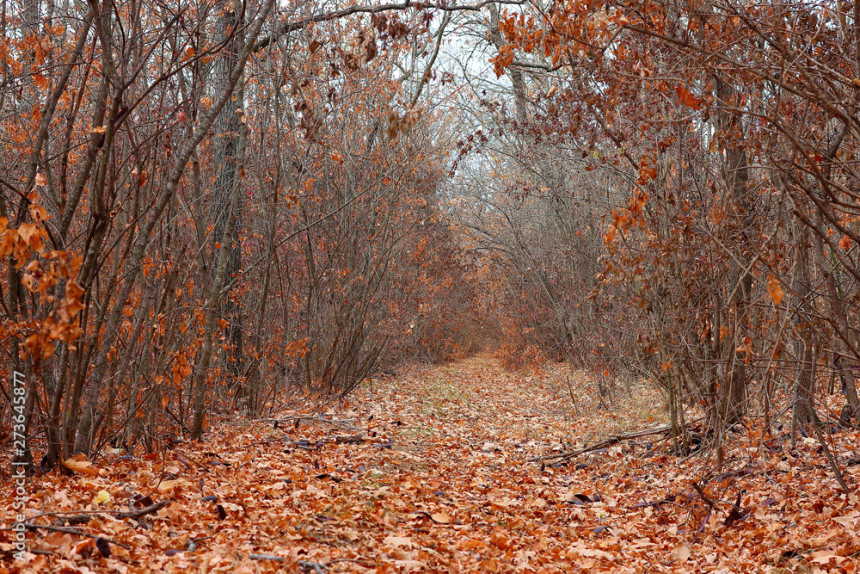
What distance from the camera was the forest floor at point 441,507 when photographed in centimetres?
277

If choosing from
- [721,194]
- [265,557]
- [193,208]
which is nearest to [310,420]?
[193,208]

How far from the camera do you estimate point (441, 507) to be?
400 cm

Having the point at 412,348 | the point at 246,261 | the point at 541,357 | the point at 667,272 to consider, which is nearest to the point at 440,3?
the point at 667,272

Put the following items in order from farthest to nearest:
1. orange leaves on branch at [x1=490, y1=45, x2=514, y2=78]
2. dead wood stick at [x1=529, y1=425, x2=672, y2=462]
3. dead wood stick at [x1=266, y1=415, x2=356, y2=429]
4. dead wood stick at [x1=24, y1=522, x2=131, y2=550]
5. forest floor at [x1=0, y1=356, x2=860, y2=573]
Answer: dead wood stick at [x1=266, y1=415, x2=356, y2=429]
dead wood stick at [x1=529, y1=425, x2=672, y2=462]
orange leaves on branch at [x1=490, y1=45, x2=514, y2=78]
forest floor at [x1=0, y1=356, x2=860, y2=573]
dead wood stick at [x1=24, y1=522, x2=131, y2=550]

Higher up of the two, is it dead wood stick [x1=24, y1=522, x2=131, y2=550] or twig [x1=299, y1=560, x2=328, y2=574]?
dead wood stick [x1=24, y1=522, x2=131, y2=550]

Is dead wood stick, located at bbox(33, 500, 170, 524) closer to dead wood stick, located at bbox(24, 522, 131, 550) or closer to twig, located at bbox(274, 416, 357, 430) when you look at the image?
dead wood stick, located at bbox(24, 522, 131, 550)

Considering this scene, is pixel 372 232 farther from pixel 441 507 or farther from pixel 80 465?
pixel 80 465

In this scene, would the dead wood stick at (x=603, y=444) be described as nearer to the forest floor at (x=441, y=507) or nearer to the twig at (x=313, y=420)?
the forest floor at (x=441, y=507)

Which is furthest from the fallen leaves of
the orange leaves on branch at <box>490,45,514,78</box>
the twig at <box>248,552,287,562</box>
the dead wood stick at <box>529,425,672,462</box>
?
the dead wood stick at <box>529,425,672,462</box>

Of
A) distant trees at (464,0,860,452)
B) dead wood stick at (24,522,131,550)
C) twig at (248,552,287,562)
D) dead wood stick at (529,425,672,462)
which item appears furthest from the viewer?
dead wood stick at (529,425,672,462)

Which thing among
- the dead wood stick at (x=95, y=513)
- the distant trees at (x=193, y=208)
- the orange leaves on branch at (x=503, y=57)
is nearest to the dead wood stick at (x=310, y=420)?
the distant trees at (x=193, y=208)

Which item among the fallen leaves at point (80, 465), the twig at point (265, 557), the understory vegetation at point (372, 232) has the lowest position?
the twig at point (265, 557)

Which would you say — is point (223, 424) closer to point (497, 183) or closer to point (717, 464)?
point (717, 464)

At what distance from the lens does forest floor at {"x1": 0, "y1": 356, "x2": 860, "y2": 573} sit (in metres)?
2.77
